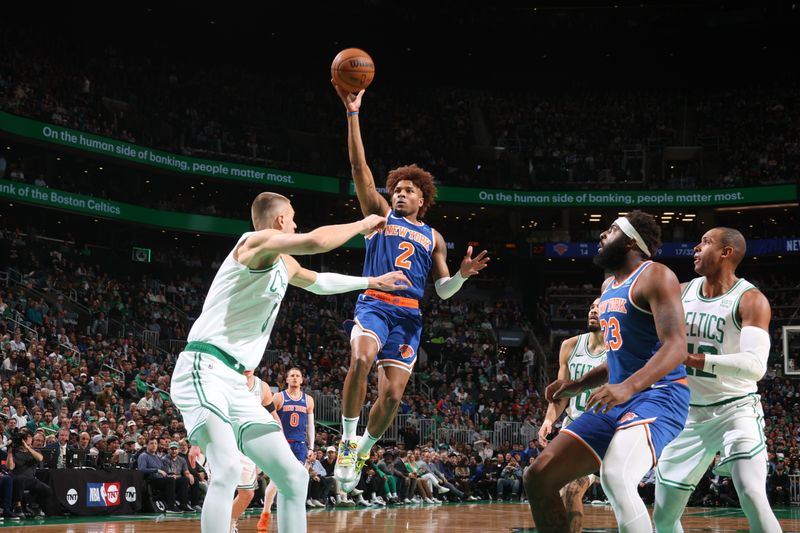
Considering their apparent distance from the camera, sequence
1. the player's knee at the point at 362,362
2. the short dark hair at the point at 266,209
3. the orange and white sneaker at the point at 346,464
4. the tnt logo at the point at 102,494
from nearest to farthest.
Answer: the short dark hair at the point at 266,209 < the player's knee at the point at 362,362 < the orange and white sneaker at the point at 346,464 < the tnt logo at the point at 102,494

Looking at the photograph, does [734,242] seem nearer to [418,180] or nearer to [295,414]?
[418,180]

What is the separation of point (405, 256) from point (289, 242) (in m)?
2.82

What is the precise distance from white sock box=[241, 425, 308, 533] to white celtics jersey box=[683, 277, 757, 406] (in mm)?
2998

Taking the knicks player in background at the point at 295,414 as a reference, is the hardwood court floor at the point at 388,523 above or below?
below

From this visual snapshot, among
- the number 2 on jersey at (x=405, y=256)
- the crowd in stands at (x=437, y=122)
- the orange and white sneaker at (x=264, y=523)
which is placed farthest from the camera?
the crowd in stands at (x=437, y=122)

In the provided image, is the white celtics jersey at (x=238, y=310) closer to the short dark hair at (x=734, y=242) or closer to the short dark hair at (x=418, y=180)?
the short dark hair at (x=418, y=180)

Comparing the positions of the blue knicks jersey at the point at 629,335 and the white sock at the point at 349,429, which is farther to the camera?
the white sock at the point at 349,429

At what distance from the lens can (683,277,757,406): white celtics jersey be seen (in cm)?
→ 678

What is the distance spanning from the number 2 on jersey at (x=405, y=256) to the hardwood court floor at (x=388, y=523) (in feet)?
18.1

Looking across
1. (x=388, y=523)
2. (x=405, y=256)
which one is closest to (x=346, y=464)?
(x=405, y=256)

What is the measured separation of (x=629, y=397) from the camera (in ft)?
17.1

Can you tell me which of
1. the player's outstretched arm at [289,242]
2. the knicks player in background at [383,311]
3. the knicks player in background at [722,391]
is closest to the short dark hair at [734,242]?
the knicks player in background at [722,391]

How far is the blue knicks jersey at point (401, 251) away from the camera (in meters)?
8.84

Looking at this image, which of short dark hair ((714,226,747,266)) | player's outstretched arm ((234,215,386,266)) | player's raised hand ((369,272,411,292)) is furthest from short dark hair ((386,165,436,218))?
short dark hair ((714,226,747,266))
